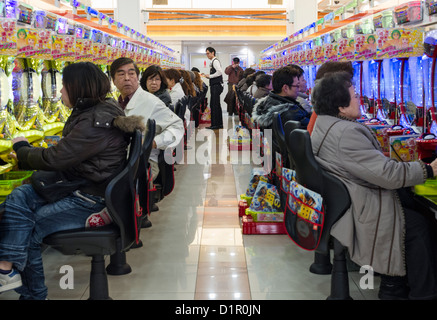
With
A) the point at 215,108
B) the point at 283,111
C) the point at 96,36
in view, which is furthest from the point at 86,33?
the point at 215,108

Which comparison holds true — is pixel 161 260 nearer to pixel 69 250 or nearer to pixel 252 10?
pixel 69 250

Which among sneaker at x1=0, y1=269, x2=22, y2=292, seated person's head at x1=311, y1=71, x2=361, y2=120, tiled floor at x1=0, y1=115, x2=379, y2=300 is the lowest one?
tiled floor at x1=0, y1=115, x2=379, y2=300

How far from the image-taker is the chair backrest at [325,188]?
7.89 ft

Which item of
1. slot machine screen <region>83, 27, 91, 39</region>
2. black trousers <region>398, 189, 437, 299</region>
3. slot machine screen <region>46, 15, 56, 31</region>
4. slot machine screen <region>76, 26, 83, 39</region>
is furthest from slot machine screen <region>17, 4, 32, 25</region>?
black trousers <region>398, 189, 437, 299</region>

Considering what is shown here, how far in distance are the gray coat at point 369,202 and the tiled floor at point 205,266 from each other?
49 centimetres

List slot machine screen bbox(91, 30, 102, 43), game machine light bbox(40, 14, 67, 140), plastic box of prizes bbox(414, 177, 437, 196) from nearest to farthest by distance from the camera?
1. plastic box of prizes bbox(414, 177, 437, 196)
2. game machine light bbox(40, 14, 67, 140)
3. slot machine screen bbox(91, 30, 102, 43)

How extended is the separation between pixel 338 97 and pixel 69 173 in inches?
51.8

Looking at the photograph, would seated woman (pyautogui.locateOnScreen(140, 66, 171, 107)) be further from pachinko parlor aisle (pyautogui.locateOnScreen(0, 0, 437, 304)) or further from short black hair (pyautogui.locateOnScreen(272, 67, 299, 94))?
short black hair (pyautogui.locateOnScreen(272, 67, 299, 94))

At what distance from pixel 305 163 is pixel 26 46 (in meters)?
1.94

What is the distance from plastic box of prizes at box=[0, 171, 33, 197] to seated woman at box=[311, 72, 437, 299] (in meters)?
1.37

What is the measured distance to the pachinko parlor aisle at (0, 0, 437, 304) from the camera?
246 cm

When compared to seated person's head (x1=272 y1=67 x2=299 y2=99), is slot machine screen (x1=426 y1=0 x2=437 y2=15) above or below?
above

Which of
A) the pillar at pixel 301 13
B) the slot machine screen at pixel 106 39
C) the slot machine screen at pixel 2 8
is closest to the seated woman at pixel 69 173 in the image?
the slot machine screen at pixel 2 8

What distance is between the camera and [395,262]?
7.80 ft
